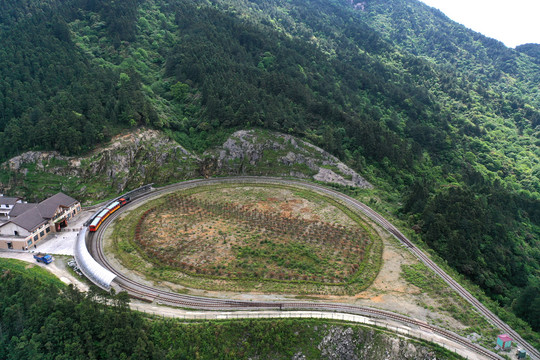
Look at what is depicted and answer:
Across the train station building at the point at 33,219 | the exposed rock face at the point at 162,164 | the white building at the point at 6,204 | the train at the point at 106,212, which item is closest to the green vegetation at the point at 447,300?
the exposed rock face at the point at 162,164

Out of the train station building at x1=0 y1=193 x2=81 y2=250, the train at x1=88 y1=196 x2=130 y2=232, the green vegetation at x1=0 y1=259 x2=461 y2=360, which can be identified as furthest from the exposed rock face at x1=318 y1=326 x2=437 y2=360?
the train station building at x1=0 y1=193 x2=81 y2=250

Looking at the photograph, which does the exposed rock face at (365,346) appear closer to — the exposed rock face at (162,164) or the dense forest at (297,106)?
the dense forest at (297,106)

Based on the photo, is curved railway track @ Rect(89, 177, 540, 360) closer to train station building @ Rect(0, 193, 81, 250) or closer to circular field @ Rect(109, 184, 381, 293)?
circular field @ Rect(109, 184, 381, 293)

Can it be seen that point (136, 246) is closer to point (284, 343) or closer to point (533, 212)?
point (284, 343)

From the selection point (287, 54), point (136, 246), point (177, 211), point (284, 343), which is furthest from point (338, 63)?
point (284, 343)

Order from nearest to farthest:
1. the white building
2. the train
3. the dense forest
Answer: the train < the white building < the dense forest

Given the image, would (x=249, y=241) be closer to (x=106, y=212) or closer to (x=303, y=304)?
(x=303, y=304)

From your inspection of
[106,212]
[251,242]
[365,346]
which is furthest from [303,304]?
[106,212]
